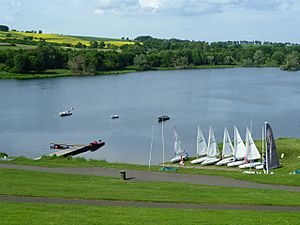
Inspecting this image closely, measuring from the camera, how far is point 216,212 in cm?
1844

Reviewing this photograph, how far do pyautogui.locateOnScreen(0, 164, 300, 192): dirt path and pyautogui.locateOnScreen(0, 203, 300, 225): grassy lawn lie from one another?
286 inches

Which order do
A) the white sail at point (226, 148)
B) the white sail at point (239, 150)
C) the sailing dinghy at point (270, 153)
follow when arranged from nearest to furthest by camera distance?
the sailing dinghy at point (270, 153)
the white sail at point (239, 150)
the white sail at point (226, 148)

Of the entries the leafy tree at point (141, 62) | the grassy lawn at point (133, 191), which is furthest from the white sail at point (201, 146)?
the leafy tree at point (141, 62)

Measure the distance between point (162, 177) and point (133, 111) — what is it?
6096 centimetres

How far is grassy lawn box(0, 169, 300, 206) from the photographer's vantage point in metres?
21.0

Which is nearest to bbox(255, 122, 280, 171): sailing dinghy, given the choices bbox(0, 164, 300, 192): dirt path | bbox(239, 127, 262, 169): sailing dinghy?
bbox(239, 127, 262, 169): sailing dinghy

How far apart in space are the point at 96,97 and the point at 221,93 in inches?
1122

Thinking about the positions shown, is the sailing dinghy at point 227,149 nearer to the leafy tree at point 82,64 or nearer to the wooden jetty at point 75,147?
the wooden jetty at point 75,147

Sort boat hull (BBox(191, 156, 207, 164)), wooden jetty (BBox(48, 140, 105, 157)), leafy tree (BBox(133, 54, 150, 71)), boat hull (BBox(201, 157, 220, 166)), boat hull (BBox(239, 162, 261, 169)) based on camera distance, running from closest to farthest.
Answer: boat hull (BBox(239, 162, 261, 169)), boat hull (BBox(201, 157, 220, 166)), boat hull (BBox(191, 156, 207, 164)), wooden jetty (BBox(48, 140, 105, 157)), leafy tree (BBox(133, 54, 150, 71))

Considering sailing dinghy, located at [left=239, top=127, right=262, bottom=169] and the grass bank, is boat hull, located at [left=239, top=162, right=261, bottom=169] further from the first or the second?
the grass bank

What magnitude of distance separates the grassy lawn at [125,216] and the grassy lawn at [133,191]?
6.94 feet

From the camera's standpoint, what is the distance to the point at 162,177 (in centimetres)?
2864

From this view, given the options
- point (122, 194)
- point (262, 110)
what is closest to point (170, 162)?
point (122, 194)

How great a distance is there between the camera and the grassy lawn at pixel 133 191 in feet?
69.1
